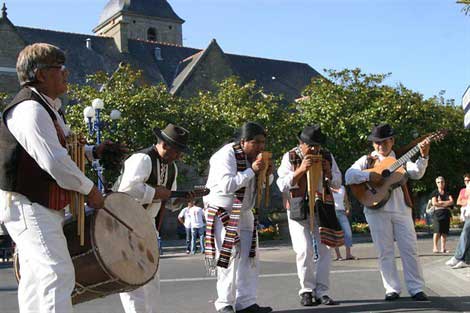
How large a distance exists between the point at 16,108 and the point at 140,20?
76218 mm

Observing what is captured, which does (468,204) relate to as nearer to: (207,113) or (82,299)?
(82,299)

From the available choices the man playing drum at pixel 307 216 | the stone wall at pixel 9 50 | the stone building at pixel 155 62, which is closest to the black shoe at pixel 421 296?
the man playing drum at pixel 307 216

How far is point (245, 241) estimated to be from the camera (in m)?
7.91

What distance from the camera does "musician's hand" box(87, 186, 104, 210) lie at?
15.2 feet

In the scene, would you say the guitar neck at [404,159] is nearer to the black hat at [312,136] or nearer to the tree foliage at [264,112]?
the black hat at [312,136]

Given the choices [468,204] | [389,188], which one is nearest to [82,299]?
[389,188]

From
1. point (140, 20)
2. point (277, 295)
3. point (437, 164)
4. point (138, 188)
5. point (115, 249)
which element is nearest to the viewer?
point (115, 249)

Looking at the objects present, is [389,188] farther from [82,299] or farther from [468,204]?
[468,204]

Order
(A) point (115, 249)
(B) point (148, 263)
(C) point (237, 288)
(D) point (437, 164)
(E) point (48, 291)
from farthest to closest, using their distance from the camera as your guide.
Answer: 1. (D) point (437, 164)
2. (C) point (237, 288)
3. (B) point (148, 263)
4. (A) point (115, 249)
5. (E) point (48, 291)

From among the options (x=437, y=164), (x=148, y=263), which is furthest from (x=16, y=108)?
Answer: (x=437, y=164)

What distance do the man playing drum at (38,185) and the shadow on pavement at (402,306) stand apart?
4.11 metres

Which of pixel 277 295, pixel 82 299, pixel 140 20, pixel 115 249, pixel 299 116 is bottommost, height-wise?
pixel 277 295

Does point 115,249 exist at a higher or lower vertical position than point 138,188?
lower

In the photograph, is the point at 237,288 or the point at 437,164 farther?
the point at 437,164
